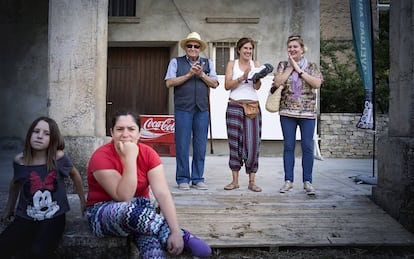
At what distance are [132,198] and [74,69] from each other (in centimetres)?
174

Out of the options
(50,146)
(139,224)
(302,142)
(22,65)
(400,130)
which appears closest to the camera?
(139,224)

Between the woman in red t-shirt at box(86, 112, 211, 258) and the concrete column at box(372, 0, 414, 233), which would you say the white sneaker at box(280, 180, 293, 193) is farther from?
the woman in red t-shirt at box(86, 112, 211, 258)

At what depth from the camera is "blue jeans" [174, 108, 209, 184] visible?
15.2ft

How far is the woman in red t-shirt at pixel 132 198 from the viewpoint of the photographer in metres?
2.64

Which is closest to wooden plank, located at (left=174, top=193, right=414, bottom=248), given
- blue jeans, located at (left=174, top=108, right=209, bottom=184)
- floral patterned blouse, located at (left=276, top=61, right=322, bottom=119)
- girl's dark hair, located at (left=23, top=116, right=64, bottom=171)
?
blue jeans, located at (left=174, top=108, right=209, bottom=184)

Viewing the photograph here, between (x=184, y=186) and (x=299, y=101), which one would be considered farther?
(x=184, y=186)

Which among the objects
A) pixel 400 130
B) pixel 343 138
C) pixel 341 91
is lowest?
pixel 343 138

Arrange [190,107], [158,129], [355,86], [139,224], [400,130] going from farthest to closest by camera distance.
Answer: [355,86] → [158,129] → [190,107] → [400,130] → [139,224]

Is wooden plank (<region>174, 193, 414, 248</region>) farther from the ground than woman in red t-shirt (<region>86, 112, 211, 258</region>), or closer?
closer

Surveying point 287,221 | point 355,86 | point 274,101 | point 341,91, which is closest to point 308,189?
point 287,221

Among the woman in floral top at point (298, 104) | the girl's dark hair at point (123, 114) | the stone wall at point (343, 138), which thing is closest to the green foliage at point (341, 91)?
the stone wall at point (343, 138)

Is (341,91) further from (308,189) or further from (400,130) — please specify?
(400,130)

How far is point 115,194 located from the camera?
2730mm

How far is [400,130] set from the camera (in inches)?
145
